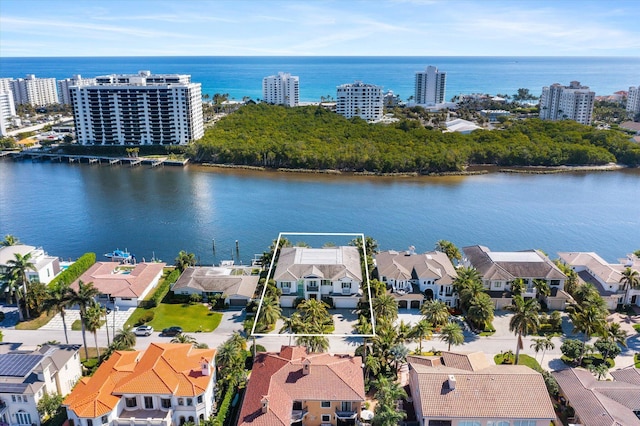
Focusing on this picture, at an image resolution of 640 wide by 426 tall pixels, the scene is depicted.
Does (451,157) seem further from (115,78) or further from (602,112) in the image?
(602,112)

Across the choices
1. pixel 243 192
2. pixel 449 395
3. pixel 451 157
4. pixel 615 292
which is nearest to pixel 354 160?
pixel 451 157

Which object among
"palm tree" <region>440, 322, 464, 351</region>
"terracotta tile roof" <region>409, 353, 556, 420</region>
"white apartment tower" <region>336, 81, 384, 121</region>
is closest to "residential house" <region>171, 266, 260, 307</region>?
"palm tree" <region>440, 322, 464, 351</region>

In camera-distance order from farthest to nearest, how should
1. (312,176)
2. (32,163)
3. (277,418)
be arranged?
(32,163), (312,176), (277,418)

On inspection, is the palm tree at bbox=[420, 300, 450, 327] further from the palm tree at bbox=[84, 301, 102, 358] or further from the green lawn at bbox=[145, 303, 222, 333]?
the palm tree at bbox=[84, 301, 102, 358]

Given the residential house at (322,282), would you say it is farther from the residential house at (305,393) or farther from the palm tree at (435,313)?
the residential house at (305,393)

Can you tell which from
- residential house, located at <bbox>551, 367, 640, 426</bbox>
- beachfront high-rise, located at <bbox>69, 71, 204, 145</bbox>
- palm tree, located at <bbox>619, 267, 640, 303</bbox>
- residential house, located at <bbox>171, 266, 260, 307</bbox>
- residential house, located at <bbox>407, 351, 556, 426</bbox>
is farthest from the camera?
beachfront high-rise, located at <bbox>69, 71, 204, 145</bbox>

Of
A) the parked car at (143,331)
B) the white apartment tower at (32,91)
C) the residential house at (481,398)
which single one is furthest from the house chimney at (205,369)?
the white apartment tower at (32,91)
